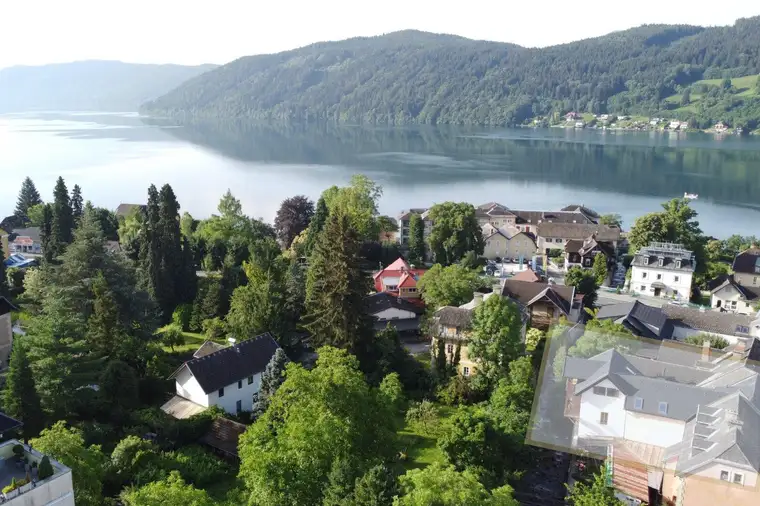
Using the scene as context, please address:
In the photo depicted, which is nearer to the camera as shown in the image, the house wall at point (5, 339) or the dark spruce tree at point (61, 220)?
the house wall at point (5, 339)

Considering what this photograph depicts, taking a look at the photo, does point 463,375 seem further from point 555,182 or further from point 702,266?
point 555,182

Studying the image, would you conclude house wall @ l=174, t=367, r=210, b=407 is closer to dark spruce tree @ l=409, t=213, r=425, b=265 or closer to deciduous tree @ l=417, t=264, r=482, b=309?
deciduous tree @ l=417, t=264, r=482, b=309

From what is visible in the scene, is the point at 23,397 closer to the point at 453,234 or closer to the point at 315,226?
the point at 315,226

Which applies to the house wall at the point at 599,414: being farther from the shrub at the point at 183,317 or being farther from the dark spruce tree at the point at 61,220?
the dark spruce tree at the point at 61,220

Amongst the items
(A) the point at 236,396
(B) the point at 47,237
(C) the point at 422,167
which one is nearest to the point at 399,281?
(A) the point at 236,396

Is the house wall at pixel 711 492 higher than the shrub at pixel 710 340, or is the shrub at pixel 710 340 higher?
the house wall at pixel 711 492

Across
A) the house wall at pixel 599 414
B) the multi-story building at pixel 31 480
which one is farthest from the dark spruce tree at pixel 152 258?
the house wall at pixel 599 414

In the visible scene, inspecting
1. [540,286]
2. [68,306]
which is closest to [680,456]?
[540,286]
